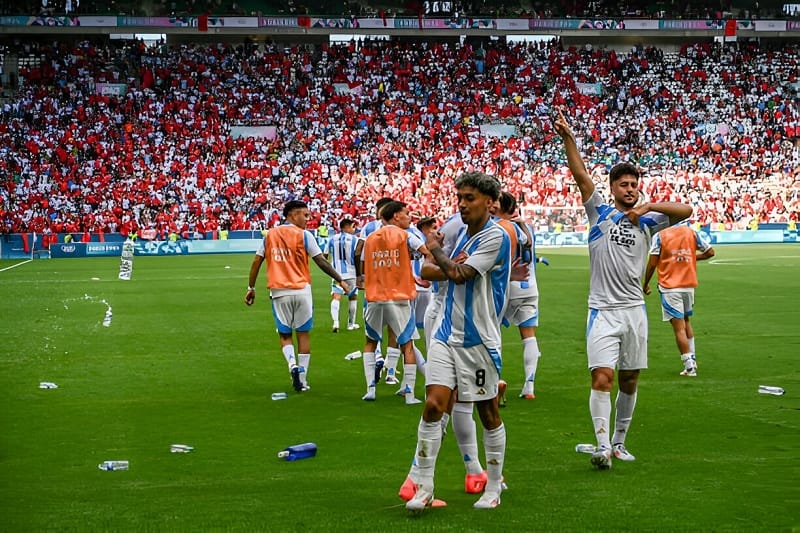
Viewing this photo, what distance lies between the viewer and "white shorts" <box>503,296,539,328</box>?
11547mm

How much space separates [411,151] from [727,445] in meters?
46.7

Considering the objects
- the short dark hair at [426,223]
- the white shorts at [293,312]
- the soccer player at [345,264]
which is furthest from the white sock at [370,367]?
the soccer player at [345,264]

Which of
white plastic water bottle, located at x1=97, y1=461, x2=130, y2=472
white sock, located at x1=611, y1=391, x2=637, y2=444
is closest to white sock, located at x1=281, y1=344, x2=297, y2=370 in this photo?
white plastic water bottle, located at x1=97, y1=461, x2=130, y2=472

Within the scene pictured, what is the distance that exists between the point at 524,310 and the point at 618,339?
3.59 metres

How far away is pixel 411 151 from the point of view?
2159 inches

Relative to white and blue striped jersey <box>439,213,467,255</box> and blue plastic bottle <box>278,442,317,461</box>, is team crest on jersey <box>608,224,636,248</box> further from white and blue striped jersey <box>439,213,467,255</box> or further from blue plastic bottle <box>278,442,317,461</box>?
blue plastic bottle <box>278,442,317,461</box>

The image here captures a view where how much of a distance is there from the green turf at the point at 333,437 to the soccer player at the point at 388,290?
1.89ft

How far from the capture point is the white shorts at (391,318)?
11617mm

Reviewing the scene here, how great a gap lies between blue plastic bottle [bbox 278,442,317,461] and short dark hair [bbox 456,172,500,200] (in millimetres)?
3063

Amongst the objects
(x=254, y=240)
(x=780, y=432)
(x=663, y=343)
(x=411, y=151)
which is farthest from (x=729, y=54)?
(x=780, y=432)

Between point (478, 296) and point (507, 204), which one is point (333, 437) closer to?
point (507, 204)

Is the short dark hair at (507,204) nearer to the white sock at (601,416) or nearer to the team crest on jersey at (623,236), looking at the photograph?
the team crest on jersey at (623,236)

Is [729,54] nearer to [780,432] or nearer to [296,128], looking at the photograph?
[296,128]

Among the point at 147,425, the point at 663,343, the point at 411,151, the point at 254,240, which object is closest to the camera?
the point at 147,425
